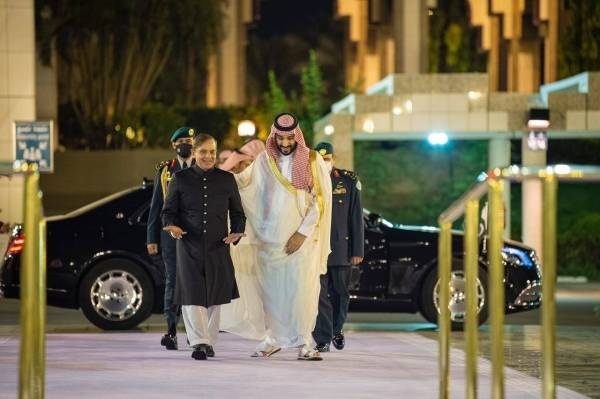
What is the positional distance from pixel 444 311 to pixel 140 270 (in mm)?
8003

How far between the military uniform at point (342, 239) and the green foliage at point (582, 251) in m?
16.4

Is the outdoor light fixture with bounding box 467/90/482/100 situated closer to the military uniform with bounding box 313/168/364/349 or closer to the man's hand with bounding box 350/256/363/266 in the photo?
the military uniform with bounding box 313/168/364/349

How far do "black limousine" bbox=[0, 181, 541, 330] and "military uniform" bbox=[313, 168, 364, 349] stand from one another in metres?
2.46

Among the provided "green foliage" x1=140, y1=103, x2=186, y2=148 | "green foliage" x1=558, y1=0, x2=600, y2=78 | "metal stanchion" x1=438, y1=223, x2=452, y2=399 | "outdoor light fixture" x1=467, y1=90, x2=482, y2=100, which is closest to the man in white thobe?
"metal stanchion" x1=438, y1=223, x2=452, y2=399

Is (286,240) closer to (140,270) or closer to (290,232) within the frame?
(290,232)

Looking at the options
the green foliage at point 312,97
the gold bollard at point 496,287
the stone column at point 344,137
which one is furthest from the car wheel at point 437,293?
the green foliage at point 312,97

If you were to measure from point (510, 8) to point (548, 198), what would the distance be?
146ft

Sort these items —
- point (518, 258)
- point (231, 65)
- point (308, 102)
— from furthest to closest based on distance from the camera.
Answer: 1. point (231, 65)
2. point (308, 102)
3. point (518, 258)

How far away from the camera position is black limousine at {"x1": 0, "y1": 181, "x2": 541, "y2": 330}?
57.0ft

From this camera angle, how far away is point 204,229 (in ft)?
44.2

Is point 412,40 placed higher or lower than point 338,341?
higher

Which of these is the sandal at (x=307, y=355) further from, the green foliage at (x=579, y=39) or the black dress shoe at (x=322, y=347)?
the green foliage at (x=579, y=39)

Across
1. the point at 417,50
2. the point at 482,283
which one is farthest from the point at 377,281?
the point at 417,50

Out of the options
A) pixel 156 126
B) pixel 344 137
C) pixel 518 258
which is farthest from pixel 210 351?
pixel 156 126
